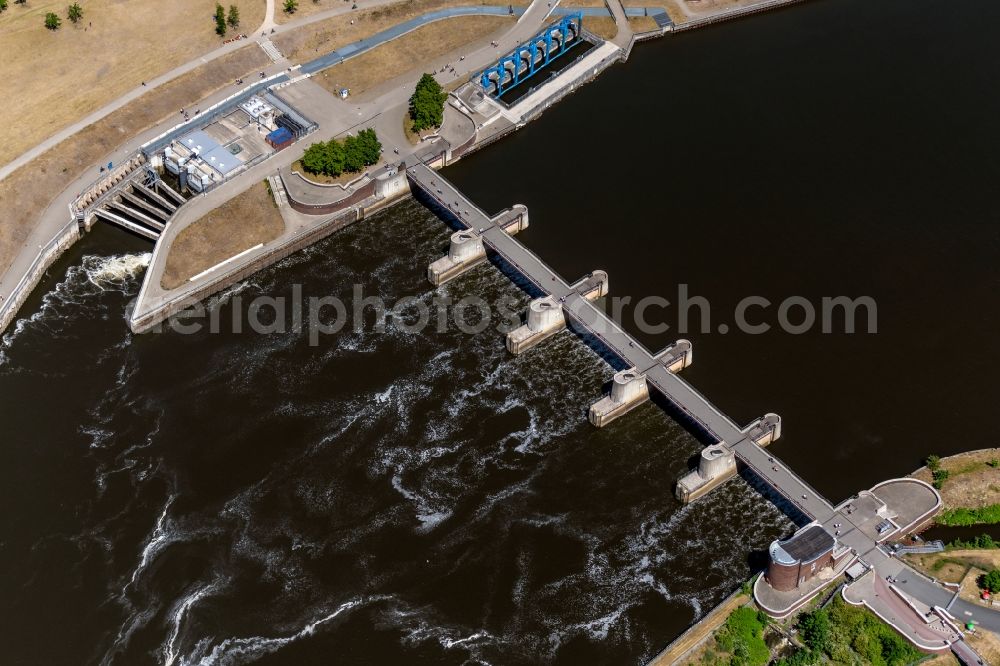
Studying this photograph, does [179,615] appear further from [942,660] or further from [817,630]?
[942,660]

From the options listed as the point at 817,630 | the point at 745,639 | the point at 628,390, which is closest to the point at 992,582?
the point at 817,630

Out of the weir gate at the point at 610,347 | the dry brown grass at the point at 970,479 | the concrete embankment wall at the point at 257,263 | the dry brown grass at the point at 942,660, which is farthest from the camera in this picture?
the concrete embankment wall at the point at 257,263

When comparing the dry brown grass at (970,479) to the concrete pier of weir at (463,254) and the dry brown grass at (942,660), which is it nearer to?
the dry brown grass at (942,660)

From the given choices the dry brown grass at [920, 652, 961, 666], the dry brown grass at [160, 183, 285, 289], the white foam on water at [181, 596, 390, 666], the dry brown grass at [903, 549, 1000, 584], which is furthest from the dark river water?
the dry brown grass at [920, 652, 961, 666]

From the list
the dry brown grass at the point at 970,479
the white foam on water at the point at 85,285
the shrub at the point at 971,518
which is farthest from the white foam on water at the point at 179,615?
the shrub at the point at 971,518

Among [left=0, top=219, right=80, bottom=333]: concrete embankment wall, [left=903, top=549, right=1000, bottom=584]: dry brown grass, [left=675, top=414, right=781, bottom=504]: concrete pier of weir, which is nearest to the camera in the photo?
[left=903, top=549, right=1000, bottom=584]: dry brown grass

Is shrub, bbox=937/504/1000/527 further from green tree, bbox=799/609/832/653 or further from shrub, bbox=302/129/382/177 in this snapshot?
shrub, bbox=302/129/382/177
